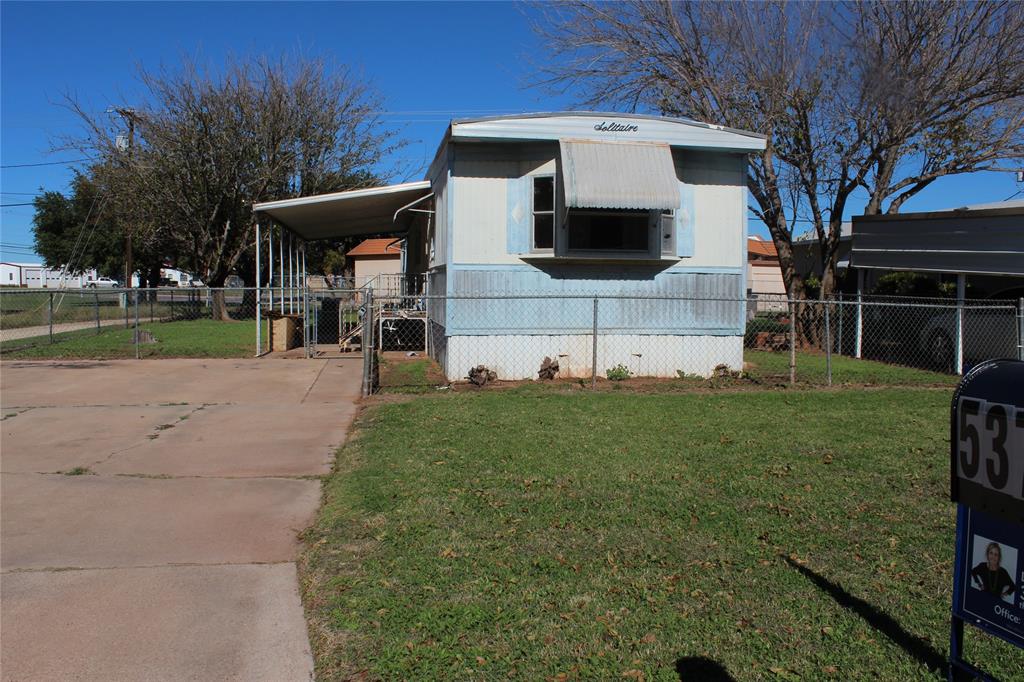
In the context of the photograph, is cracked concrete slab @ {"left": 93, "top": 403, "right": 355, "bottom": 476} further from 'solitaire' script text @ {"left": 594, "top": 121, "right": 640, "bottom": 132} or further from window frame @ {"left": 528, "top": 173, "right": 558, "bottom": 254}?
'solitaire' script text @ {"left": 594, "top": 121, "right": 640, "bottom": 132}

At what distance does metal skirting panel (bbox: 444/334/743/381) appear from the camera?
11773 millimetres

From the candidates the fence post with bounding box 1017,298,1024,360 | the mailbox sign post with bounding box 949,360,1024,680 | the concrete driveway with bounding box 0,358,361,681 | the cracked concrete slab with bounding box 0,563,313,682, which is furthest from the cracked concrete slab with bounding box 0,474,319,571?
the fence post with bounding box 1017,298,1024,360

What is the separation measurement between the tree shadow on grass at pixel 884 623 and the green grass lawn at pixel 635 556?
1 centimetres

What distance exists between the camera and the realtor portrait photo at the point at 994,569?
242 centimetres

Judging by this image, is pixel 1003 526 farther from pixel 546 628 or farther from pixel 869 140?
pixel 869 140

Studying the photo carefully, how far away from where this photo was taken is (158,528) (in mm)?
5180

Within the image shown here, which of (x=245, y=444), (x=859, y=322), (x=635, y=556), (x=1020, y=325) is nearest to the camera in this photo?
(x=635, y=556)

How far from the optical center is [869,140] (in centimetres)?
1552

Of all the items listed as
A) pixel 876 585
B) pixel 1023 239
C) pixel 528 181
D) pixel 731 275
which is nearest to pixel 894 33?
pixel 1023 239

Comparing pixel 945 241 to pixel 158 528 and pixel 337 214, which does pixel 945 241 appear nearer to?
pixel 337 214

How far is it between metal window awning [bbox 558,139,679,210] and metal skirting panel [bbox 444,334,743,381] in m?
2.24

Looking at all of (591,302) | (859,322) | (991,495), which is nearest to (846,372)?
(859,322)

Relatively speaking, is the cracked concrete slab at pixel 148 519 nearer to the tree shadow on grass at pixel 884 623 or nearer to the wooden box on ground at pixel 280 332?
the tree shadow on grass at pixel 884 623

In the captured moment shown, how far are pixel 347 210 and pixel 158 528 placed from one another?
39.7 ft
